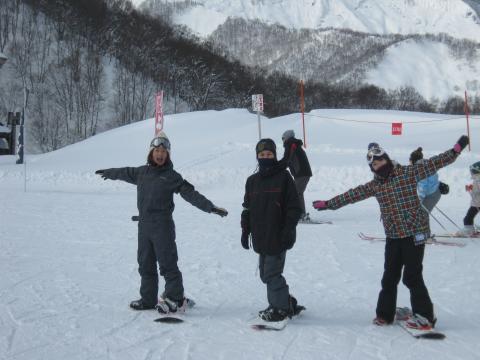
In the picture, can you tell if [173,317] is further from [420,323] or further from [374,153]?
[374,153]

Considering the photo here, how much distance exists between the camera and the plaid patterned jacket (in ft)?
11.6

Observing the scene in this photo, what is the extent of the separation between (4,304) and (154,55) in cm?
4712

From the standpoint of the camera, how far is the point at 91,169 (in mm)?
17547

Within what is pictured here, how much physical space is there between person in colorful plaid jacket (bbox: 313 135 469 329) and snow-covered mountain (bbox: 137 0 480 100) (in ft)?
277

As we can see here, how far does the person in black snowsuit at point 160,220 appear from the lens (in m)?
3.90

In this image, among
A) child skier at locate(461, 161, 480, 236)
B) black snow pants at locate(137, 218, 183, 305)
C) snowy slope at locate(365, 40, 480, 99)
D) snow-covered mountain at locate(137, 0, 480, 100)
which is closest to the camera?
black snow pants at locate(137, 218, 183, 305)

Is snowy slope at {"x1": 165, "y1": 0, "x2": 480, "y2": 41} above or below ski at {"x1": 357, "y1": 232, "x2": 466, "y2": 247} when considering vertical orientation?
above

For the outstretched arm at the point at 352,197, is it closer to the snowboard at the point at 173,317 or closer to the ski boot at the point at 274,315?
the ski boot at the point at 274,315

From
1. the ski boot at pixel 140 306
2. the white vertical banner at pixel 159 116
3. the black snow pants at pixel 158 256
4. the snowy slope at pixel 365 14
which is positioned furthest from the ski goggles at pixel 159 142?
the snowy slope at pixel 365 14

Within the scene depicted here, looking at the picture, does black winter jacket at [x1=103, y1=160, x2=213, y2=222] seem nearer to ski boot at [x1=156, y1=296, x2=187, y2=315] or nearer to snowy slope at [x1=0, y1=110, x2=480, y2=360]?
ski boot at [x1=156, y1=296, x2=187, y2=315]

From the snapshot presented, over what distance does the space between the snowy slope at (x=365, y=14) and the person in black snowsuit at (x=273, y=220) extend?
11737cm

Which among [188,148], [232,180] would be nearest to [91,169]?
[188,148]

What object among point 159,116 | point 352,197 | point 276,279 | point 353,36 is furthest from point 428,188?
point 353,36

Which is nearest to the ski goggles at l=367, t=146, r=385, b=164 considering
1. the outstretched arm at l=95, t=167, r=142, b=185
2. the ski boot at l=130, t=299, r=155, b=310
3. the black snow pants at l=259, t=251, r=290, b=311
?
the black snow pants at l=259, t=251, r=290, b=311
